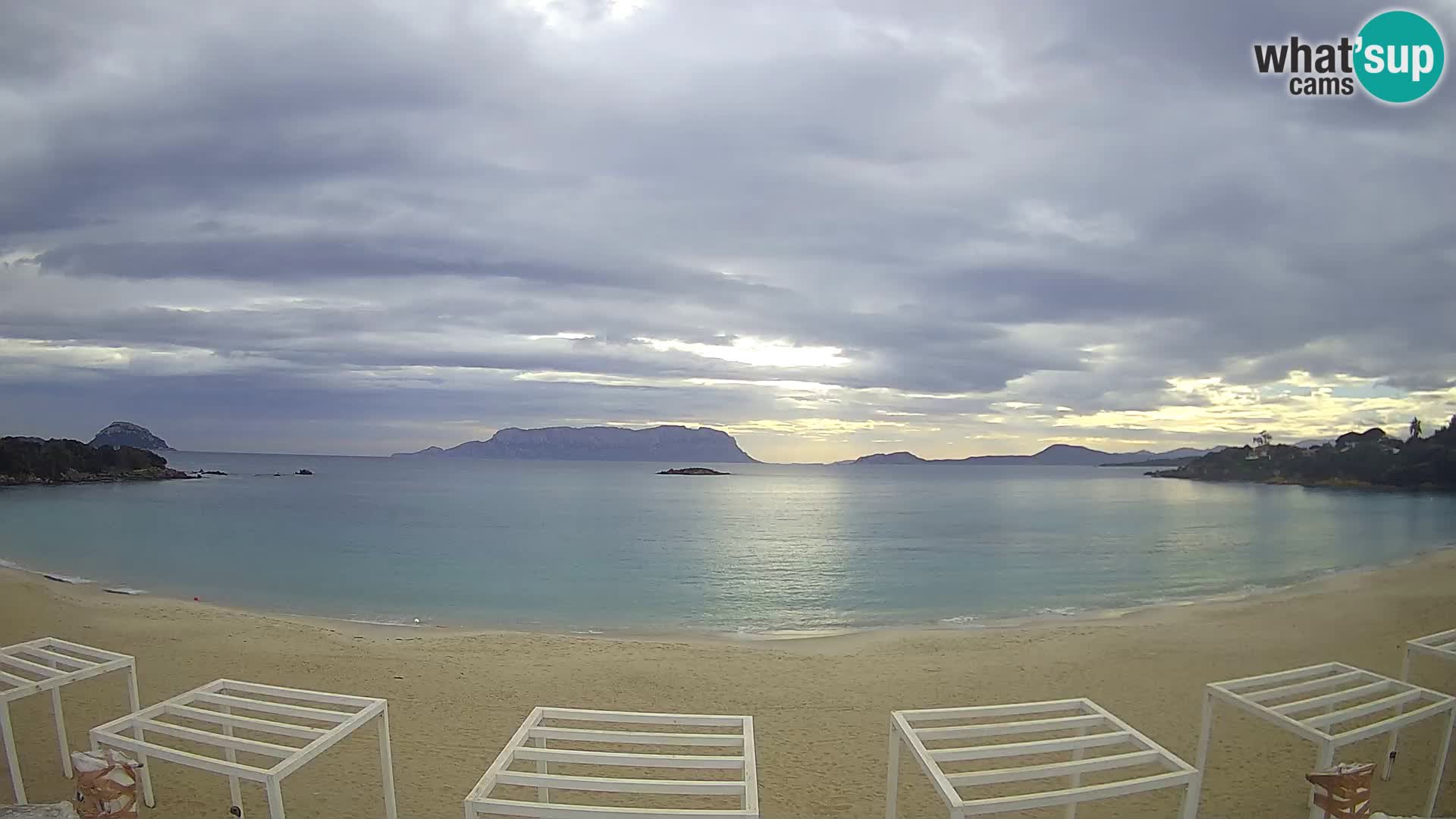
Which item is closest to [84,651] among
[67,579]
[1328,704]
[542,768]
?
[542,768]

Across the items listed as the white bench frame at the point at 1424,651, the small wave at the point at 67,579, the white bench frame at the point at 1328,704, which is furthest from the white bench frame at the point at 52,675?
the small wave at the point at 67,579

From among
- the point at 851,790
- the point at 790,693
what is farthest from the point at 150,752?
the point at 790,693

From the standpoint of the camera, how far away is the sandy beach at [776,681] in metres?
5.00

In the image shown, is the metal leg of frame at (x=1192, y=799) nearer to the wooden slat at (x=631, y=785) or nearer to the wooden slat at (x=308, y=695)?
the wooden slat at (x=631, y=785)

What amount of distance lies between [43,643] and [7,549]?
82.5 feet

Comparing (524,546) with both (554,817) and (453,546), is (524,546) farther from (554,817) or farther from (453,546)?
(554,817)

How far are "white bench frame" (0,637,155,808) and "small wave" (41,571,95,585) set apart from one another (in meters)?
15.7

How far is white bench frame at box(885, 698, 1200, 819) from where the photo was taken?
9.93 ft

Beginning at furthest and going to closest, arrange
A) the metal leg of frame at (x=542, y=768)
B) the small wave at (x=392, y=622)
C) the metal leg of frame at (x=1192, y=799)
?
the small wave at (x=392, y=622), the metal leg of frame at (x=542, y=768), the metal leg of frame at (x=1192, y=799)

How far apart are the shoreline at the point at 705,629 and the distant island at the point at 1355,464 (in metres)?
61.0

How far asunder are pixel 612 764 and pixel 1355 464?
92.1 m

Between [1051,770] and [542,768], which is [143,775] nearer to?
[542,768]

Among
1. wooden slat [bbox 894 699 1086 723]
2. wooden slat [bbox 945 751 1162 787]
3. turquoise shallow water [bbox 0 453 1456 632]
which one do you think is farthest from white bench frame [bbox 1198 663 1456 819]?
turquoise shallow water [bbox 0 453 1456 632]

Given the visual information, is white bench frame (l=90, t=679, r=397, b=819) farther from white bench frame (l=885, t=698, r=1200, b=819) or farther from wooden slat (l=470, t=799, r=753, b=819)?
white bench frame (l=885, t=698, r=1200, b=819)
